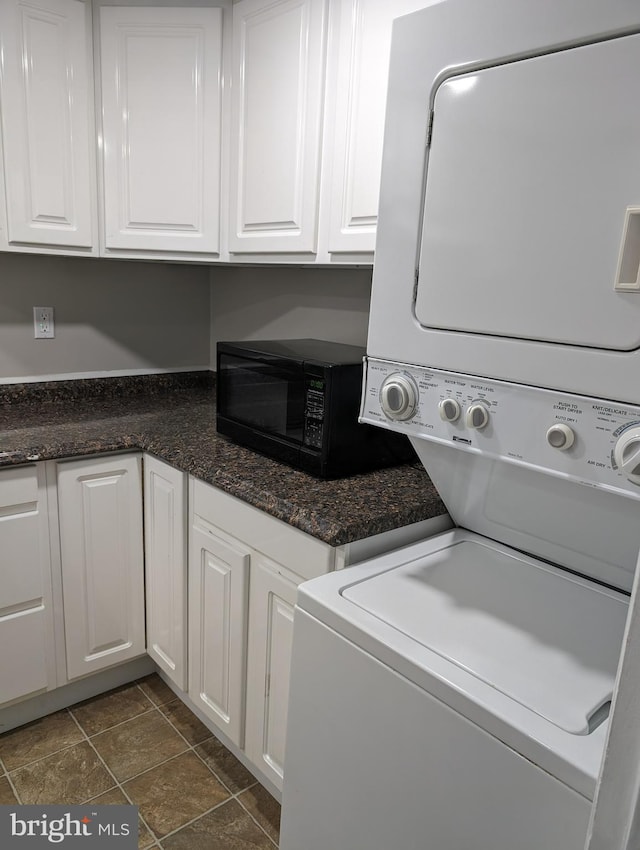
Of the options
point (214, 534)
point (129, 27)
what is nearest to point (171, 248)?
point (129, 27)

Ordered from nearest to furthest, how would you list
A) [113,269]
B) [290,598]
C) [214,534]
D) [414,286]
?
[414,286] < [290,598] < [214,534] < [113,269]

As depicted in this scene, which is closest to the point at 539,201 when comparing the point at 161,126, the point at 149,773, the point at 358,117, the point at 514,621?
the point at 514,621

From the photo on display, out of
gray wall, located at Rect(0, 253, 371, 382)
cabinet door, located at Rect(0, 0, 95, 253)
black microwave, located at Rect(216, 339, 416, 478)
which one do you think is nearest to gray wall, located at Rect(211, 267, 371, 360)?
gray wall, located at Rect(0, 253, 371, 382)

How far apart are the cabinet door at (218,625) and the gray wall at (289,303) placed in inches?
32.5

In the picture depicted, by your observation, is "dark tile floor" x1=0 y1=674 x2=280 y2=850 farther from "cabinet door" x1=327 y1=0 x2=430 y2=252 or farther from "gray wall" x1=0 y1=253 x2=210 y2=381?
"cabinet door" x1=327 y1=0 x2=430 y2=252

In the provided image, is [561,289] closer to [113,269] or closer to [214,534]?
[214,534]

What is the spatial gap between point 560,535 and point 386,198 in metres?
0.67

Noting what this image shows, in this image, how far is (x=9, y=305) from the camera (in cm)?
207

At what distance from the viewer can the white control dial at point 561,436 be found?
828 millimetres

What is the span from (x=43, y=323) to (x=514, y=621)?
1.90 meters

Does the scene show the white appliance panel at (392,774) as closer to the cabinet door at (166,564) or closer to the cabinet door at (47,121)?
the cabinet door at (166,564)

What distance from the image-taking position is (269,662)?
4.62 ft

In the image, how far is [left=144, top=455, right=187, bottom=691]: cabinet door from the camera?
66.2 inches

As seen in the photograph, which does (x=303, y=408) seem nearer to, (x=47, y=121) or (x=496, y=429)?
(x=496, y=429)
